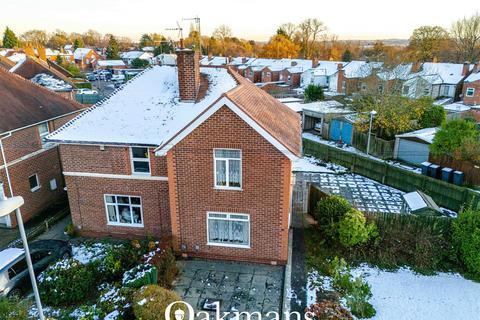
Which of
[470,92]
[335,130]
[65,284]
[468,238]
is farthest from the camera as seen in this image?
[470,92]

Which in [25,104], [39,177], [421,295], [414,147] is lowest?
[421,295]

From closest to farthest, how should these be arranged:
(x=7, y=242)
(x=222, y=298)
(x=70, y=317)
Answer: (x=70, y=317), (x=222, y=298), (x=7, y=242)

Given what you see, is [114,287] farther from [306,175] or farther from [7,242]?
[306,175]

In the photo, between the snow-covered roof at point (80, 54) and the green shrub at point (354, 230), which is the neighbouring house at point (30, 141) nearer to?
the green shrub at point (354, 230)

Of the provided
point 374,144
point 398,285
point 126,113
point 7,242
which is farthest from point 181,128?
point 374,144

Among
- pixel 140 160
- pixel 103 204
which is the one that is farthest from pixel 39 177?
pixel 140 160

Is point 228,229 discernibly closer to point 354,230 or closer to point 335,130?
point 354,230
